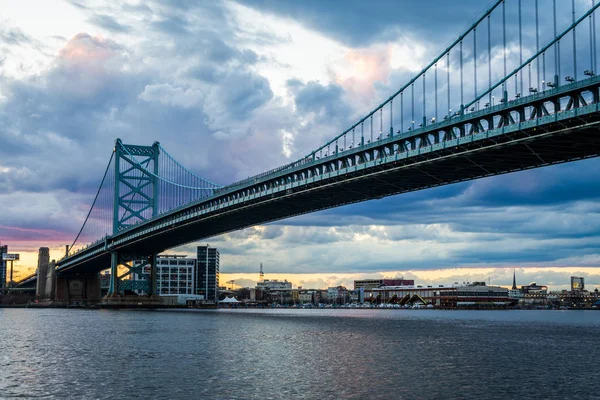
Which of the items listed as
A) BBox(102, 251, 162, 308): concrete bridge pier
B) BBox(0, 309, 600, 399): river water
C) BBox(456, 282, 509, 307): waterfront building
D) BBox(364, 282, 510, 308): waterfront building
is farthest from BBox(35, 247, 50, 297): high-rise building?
BBox(0, 309, 600, 399): river water

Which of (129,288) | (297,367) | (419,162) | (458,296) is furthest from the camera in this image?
(458,296)

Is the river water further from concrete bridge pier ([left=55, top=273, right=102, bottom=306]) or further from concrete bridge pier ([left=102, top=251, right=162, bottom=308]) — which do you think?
concrete bridge pier ([left=55, top=273, right=102, bottom=306])

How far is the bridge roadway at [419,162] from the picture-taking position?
44.2 m

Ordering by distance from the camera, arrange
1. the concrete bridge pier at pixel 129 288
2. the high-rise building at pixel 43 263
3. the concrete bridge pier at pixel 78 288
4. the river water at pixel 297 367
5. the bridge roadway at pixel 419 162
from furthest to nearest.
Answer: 1. the high-rise building at pixel 43 263
2. the concrete bridge pier at pixel 78 288
3. the concrete bridge pier at pixel 129 288
4. the bridge roadway at pixel 419 162
5. the river water at pixel 297 367

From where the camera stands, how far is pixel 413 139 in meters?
55.2

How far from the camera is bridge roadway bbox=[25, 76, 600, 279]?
44.2 meters

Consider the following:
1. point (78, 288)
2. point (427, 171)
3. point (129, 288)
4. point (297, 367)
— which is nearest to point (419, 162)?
point (427, 171)

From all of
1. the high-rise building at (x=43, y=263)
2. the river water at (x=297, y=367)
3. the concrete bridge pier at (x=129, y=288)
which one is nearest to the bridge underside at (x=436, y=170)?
the river water at (x=297, y=367)

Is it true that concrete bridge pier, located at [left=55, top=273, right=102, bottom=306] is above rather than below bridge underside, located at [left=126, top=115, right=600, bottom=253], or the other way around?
below

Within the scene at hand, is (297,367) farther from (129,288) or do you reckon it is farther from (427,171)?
(129,288)

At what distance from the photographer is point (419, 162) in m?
54.2

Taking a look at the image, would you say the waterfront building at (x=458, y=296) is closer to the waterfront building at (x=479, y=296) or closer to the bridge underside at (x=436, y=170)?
the waterfront building at (x=479, y=296)

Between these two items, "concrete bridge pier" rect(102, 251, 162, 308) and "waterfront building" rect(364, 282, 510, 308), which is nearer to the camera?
"concrete bridge pier" rect(102, 251, 162, 308)

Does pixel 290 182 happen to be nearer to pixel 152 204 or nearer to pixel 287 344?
pixel 287 344
